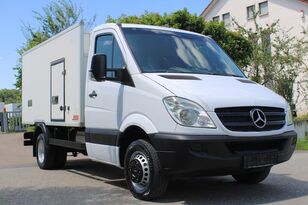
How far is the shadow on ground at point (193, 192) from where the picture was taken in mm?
7133

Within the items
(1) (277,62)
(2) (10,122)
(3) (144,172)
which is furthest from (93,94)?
(2) (10,122)

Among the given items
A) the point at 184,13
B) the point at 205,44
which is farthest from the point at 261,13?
the point at 205,44

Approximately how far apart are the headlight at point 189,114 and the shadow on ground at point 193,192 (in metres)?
1.20

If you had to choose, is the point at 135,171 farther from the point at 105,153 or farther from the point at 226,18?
the point at 226,18

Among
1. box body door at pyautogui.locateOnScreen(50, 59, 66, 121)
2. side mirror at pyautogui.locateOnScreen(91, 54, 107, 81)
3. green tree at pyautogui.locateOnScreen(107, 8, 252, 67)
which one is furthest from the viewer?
green tree at pyautogui.locateOnScreen(107, 8, 252, 67)

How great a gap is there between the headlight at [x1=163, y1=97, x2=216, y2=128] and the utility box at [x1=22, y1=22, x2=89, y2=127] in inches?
117

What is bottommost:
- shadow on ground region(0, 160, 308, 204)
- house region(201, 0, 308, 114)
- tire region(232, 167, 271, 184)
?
shadow on ground region(0, 160, 308, 204)

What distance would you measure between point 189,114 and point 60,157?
554cm

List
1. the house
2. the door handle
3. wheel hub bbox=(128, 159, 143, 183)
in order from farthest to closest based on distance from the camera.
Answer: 1. the house
2. the door handle
3. wheel hub bbox=(128, 159, 143, 183)

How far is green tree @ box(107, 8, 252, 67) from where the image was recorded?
22.6 m

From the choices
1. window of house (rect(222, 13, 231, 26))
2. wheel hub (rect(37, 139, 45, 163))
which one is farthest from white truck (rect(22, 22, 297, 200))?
window of house (rect(222, 13, 231, 26))

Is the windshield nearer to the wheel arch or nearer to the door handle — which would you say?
the wheel arch

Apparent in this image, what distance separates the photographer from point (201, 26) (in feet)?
76.9

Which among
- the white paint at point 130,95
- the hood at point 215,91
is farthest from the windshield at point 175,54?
the hood at point 215,91
